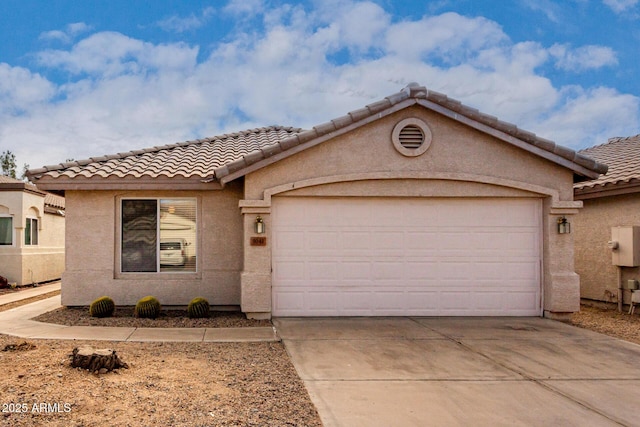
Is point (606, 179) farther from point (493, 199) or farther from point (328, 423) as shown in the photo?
point (328, 423)

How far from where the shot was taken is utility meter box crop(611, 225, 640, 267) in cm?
1138

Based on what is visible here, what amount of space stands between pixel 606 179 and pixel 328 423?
34.9 feet

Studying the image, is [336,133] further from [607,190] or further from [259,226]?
[607,190]

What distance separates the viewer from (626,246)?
11.6 metres

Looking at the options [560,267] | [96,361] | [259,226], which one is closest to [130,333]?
[96,361]

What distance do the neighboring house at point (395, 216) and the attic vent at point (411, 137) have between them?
0.02 m

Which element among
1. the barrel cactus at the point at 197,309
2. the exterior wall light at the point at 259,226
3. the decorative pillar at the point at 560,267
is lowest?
the barrel cactus at the point at 197,309

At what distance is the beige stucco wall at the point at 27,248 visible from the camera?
17375mm

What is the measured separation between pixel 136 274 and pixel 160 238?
3.03 ft

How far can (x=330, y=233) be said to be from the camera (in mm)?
10594

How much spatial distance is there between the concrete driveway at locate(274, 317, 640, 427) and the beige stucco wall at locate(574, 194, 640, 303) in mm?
3714

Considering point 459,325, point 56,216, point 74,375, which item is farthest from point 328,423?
point 56,216

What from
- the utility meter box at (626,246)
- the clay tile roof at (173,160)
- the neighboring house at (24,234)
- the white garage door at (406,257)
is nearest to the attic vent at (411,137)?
the white garage door at (406,257)

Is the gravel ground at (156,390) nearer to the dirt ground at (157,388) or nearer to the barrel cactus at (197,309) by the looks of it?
the dirt ground at (157,388)
